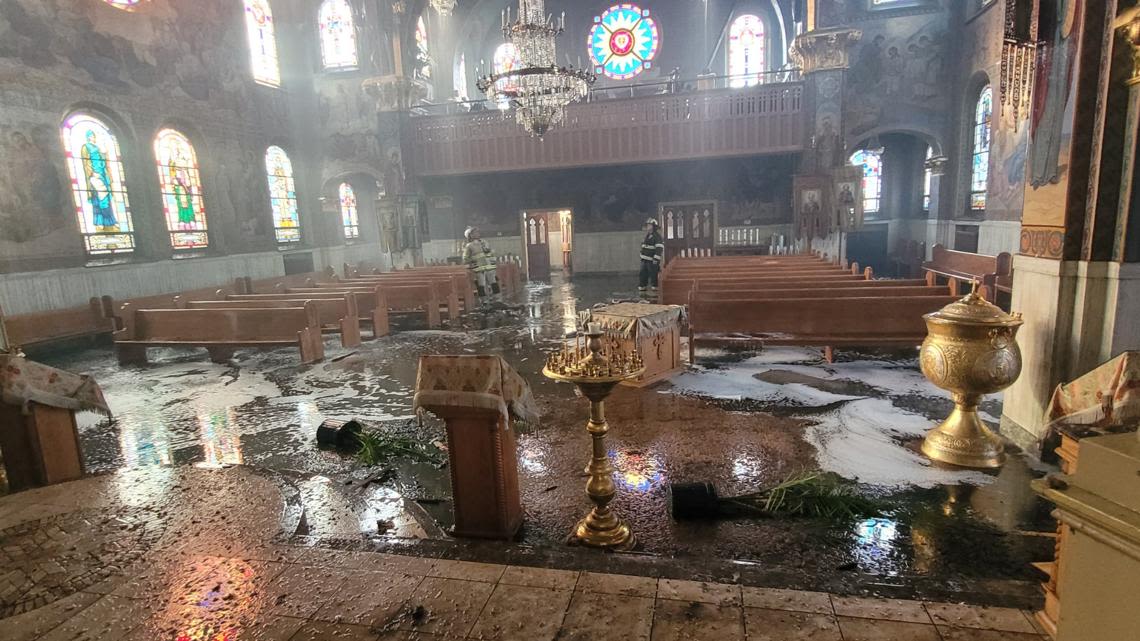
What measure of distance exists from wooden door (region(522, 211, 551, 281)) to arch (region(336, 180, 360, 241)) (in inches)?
237

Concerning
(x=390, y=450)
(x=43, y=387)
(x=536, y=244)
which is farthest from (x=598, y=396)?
(x=536, y=244)

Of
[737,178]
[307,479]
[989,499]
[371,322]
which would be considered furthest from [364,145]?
[989,499]

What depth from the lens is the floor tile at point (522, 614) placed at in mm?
2160

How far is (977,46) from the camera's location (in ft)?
43.8

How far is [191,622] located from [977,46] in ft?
57.5

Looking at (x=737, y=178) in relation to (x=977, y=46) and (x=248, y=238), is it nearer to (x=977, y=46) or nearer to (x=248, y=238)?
(x=977, y=46)

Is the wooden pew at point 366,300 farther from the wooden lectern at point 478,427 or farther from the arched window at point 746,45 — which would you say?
the arched window at point 746,45

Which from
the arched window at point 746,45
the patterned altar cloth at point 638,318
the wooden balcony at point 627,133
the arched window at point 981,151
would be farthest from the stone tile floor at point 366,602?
the arched window at point 746,45

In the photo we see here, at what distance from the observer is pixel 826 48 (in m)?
13.9

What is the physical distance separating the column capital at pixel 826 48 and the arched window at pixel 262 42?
14.4 meters

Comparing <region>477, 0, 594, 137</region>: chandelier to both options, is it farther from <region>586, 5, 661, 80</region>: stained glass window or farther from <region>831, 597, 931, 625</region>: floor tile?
<region>586, 5, 661, 80</region>: stained glass window

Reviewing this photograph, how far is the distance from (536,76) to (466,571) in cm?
908

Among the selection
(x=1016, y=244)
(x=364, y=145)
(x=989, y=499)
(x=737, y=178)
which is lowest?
(x=989, y=499)

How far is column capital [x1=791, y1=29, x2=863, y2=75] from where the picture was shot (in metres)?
13.7
